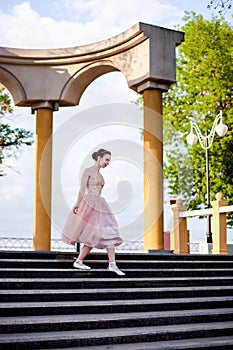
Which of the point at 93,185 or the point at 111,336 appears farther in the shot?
the point at 93,185

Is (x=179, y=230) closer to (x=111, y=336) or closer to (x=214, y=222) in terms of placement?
(x=214, y=222)

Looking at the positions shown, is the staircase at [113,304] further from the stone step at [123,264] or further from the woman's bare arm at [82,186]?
the woman's bare arm at [82,186]

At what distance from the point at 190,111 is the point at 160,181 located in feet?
45.9

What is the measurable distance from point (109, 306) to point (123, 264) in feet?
6.33

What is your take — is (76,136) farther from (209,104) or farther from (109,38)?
(209,104)

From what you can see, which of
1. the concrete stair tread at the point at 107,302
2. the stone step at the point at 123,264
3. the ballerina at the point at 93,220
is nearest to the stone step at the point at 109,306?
the concrete stair tread at the point at 107,302

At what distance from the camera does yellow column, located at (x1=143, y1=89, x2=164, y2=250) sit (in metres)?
12.1

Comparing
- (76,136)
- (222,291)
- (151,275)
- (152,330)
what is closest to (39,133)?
(76,136)

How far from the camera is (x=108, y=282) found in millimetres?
8414

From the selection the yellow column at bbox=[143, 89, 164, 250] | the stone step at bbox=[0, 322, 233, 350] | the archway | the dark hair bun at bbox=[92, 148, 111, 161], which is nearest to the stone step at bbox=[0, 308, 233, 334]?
the stone step at bbox=[0, 322, 233, 350]

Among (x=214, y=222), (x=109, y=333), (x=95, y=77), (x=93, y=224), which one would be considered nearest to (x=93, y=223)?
(x=93, y=224)

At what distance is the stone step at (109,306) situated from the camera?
707cm

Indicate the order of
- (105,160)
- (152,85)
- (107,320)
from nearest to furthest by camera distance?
(107,320) < (105,160) < (152,85)

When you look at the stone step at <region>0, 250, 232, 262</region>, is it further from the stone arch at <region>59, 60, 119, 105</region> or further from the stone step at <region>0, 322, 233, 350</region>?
the stone arch at <region>59, 60, 119, 105</region>
